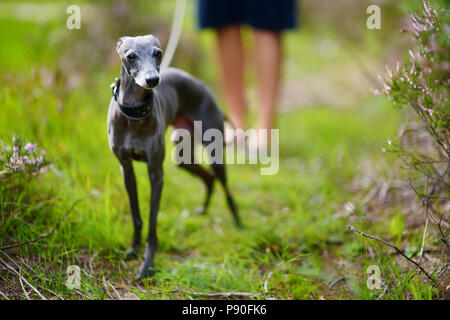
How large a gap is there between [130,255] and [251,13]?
2371 millimetres

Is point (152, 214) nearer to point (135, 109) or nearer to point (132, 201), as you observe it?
point (132, 201)

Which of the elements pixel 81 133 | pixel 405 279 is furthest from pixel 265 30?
pixel 405 279

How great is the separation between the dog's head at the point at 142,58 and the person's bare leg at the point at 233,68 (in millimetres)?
2227

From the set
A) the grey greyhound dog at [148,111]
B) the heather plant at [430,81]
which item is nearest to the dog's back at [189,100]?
the grey greyhound dog at [148,111]

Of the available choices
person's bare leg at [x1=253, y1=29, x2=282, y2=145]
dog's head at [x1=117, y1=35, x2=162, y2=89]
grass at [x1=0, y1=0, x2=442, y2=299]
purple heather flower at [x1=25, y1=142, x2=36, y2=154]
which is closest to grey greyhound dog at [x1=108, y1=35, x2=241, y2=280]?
dog's head at [x1=117, y1=35, x2=162, y2=89]

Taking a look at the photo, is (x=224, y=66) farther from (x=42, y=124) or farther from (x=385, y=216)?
(x=385, y=216)

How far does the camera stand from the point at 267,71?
12.7 feet

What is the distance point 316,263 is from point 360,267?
0.21 meters

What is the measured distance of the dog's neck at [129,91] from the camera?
180cm

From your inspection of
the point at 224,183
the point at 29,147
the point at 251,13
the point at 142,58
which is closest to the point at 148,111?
the point at 142,58

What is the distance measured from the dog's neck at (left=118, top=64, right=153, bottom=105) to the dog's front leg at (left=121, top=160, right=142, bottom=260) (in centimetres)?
31

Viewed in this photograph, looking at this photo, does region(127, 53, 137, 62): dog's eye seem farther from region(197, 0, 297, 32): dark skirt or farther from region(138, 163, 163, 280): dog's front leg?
region(197, 0, 297, 32): dark skirt

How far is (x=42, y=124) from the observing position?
2.75 metres

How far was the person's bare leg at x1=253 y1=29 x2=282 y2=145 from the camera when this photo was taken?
3.82 metres
